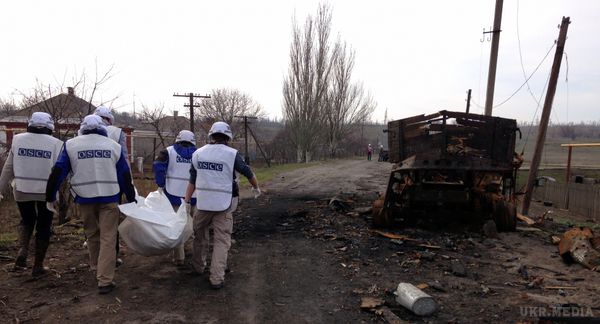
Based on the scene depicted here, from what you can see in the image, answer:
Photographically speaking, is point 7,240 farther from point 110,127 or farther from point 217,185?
point 217,185

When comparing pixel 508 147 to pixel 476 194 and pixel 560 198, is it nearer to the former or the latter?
pixel 476 194

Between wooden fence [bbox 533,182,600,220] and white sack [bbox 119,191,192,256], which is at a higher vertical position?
white sack [bbox 119,191,192,256]

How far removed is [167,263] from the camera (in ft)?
18.7

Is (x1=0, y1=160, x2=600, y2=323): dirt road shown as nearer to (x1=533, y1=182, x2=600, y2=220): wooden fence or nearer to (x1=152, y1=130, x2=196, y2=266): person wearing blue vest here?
(x1=152, y1=130, x2=196, y2=266): person wearing blue vest

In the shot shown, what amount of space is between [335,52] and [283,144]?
10829mm

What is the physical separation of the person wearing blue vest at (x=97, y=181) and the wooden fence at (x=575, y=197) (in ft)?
47.4

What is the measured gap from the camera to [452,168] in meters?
6.95

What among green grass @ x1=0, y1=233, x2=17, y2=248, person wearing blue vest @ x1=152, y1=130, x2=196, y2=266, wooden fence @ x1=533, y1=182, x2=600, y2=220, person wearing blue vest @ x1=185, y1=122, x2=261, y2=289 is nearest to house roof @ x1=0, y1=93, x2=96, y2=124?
green grass @ x1=0, y1=233, x2=17, y2=248

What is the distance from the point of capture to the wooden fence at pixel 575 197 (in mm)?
13922

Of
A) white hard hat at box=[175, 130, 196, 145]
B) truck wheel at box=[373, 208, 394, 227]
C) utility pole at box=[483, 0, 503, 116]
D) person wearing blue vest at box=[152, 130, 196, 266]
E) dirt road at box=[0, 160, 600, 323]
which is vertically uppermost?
utility pole at box=[483, 0, 503, 116]

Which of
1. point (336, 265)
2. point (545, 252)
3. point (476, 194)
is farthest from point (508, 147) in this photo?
point (336, 265)

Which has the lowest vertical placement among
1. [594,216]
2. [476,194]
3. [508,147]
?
[594,216]

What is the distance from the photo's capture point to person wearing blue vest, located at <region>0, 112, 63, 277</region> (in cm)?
501

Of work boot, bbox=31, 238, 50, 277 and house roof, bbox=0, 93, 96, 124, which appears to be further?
house roof, bbox=0, 93, 96, 124
